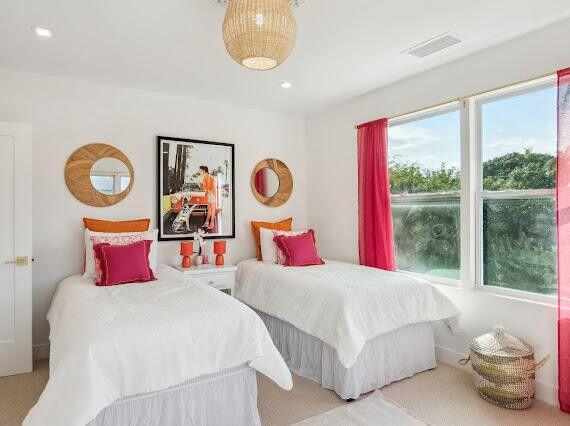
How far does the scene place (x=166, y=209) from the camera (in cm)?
389

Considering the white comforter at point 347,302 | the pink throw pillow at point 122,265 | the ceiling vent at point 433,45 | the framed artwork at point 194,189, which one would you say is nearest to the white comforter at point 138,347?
the pink throw pillow at point 122,265

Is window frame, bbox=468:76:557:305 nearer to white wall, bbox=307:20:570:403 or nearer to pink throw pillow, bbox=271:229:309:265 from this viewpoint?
white wall, bbox=307:20:570:403

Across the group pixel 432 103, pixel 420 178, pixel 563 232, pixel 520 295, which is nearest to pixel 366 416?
pixel 520 295

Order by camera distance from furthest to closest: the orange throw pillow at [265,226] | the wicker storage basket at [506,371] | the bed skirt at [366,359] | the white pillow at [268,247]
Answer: the orange throw pillow at [265,226] < the white pillow at [268,247] < the bed skirt at [366,359] < the wicker storage basket at [506,371]

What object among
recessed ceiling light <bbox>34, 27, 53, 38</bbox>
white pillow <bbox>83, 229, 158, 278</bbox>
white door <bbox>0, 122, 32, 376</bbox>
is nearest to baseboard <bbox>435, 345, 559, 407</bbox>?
white pillow <bbox>83, 229, 158, 278</bbox>

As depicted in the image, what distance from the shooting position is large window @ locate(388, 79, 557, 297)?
272 cm

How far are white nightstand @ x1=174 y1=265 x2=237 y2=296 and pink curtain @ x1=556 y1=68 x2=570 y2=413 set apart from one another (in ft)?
8.56

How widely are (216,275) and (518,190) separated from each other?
8.67ft

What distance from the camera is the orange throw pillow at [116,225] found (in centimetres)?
346

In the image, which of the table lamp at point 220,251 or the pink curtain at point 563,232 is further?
the table lamp at point 220,251

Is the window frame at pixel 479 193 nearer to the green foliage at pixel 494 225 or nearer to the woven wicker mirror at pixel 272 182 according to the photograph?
the green foliage at pixel 494 225

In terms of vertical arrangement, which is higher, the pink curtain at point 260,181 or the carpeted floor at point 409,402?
the pink curtain at point 260,181

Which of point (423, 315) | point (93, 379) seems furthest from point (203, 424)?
point (423, 315)

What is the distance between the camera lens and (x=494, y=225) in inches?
118
